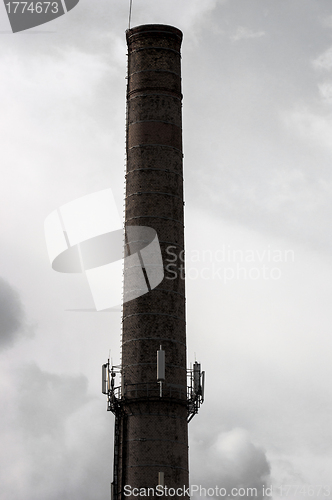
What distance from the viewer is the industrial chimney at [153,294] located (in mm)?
46031

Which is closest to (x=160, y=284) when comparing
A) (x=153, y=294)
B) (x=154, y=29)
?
(x=153, y=294)

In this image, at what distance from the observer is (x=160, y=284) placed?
49000 mm

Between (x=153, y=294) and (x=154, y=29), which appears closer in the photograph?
(x=153, y=294)

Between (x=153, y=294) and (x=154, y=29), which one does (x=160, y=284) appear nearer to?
(x=153, y=294)

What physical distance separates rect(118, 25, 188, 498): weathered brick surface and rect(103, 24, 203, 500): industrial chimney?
57 millimetres

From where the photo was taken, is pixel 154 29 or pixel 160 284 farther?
pixel 154 29

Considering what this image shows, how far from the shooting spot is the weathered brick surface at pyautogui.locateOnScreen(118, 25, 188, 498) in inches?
1811

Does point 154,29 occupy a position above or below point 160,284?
above

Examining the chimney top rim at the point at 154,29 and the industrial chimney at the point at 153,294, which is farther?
the chimney top rim at the point at 154,29

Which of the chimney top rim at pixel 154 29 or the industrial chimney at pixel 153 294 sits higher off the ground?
the chimney top rim at pixel 154 29

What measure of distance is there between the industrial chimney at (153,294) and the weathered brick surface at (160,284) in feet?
0.19

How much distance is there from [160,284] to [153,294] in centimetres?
77

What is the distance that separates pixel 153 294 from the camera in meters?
48.8

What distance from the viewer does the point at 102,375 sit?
4859cm
